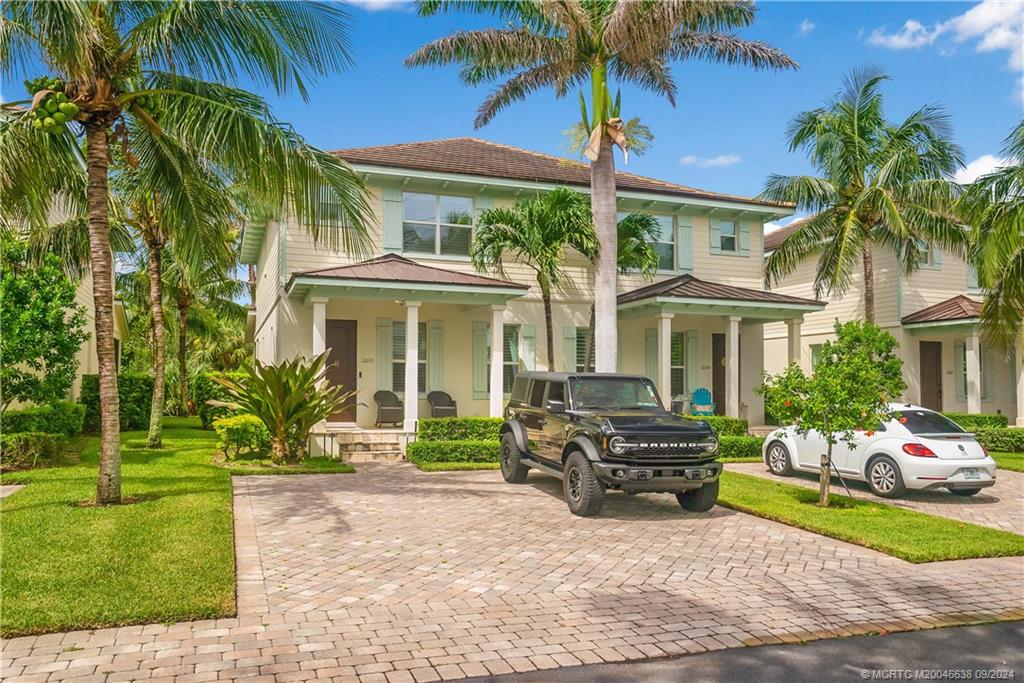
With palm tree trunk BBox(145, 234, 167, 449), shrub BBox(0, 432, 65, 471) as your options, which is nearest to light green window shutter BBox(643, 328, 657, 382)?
palm tree trunk BBox(145, 234, 167, 449)

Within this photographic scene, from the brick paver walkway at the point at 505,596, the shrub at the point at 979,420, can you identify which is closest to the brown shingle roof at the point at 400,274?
the brick paver walkway at the point at 505,596

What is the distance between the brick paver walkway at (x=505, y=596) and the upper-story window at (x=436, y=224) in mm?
10219

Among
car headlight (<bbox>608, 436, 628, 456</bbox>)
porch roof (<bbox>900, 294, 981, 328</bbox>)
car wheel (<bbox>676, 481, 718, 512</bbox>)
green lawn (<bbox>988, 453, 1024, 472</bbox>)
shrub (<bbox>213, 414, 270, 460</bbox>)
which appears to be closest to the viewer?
car headlight (<bbox>608, 436, 628, 456</bbox>)

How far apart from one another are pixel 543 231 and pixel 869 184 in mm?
11198

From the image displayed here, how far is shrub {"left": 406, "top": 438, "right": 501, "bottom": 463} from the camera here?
15.4 meters

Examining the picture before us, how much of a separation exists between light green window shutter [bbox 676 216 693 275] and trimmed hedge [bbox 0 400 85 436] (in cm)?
1601

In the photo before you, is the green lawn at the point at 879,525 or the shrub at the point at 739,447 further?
the shrub at the point at 739,447

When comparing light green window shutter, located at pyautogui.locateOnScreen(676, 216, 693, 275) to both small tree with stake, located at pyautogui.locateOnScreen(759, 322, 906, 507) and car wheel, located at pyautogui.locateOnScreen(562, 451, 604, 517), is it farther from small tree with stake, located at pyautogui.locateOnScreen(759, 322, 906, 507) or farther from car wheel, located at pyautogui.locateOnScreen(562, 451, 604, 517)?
car wheel, located at pyautogui.locateOnScreen(562, 451, 604, 517)

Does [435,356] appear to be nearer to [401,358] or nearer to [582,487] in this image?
[401,358]

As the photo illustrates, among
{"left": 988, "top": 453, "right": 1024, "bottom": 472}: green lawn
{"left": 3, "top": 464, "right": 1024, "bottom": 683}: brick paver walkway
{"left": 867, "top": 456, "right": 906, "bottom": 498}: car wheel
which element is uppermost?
{"left": 867, "top": 456, "right": 906, "bottom": 498}: car wheel

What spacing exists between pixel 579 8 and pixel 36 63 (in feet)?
33.1

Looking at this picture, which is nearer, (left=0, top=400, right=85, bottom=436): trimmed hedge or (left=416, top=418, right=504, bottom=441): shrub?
(left=0, top=400, right=85, bottom=436): trimmed hedge

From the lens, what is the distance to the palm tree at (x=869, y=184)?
2109 cm

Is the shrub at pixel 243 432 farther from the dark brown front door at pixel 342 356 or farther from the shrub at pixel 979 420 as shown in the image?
the shrub at pixel 979 420
